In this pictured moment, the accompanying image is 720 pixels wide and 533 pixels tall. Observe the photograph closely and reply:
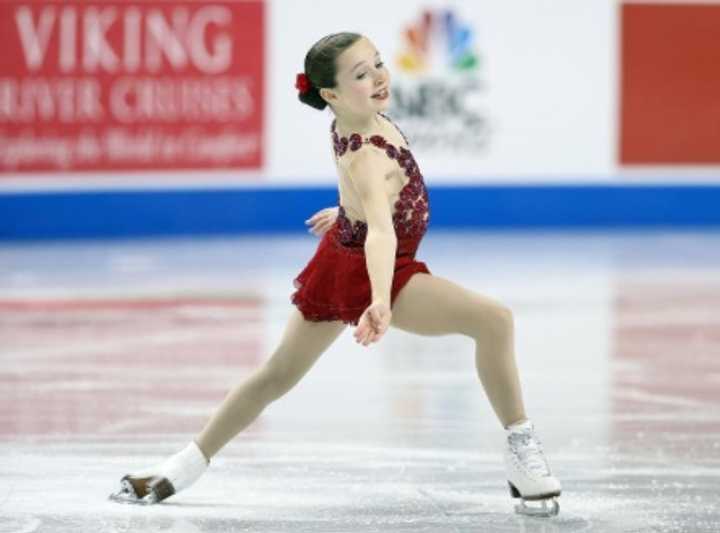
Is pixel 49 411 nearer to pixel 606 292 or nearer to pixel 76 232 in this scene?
pixel 606 292

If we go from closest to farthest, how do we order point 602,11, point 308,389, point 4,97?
point 308,389
point 4,97
point 602,11

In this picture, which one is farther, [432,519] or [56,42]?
[56,42]

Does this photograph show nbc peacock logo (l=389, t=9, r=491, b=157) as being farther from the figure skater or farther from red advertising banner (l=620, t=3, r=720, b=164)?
the figure skater

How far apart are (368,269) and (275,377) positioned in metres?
0.57

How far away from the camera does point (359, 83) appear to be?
4758 mm

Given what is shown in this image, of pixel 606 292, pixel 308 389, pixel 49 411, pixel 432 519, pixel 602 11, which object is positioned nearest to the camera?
pixel 432 519

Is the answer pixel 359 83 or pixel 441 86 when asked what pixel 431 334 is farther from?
pixel 441 86

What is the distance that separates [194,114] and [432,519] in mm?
9118

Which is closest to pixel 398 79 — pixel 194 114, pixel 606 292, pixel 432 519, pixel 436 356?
pixel 194 114

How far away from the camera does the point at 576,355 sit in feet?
26.2

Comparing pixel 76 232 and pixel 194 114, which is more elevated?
pixel 194 114

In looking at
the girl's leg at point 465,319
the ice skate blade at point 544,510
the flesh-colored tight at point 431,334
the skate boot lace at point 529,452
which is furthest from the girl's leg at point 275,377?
the ice skate blade at point 544,510

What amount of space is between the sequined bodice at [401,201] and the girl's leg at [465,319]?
140mm

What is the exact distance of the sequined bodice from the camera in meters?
4.77
